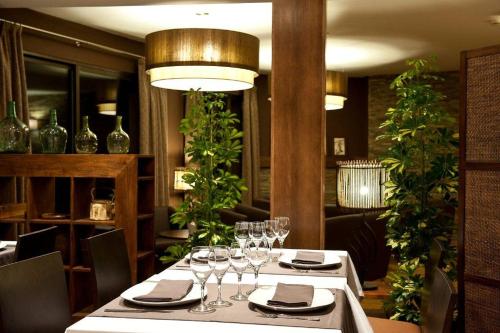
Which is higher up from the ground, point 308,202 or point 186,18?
point 186,18

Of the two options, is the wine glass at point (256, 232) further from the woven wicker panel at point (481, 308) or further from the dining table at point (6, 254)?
the dining table at point (6, 254)

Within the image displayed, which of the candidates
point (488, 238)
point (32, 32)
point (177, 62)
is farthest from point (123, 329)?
point (32, 32)

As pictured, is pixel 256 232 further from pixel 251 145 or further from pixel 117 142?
pixel 251 145

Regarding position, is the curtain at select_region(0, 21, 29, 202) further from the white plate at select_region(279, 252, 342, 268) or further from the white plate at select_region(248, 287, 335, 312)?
the white plate at select_region(248, 287, 335, 312)

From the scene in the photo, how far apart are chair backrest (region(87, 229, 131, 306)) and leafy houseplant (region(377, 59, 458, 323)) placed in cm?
A: 194

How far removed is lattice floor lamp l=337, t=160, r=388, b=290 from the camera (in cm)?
423

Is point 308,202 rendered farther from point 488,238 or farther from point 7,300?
A: point 7,300

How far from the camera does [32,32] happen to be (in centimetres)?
551

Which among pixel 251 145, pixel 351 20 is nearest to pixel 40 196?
pixel 351 20

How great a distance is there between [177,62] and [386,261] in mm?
3649

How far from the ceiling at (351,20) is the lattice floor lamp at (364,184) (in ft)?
4.79

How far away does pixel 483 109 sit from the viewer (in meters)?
3.08

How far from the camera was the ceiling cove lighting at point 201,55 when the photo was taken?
10.2ft

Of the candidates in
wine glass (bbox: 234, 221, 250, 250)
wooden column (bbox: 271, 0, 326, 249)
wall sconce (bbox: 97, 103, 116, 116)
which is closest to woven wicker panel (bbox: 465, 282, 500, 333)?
wooden column (bbox: 271, 0, 326, 249)
